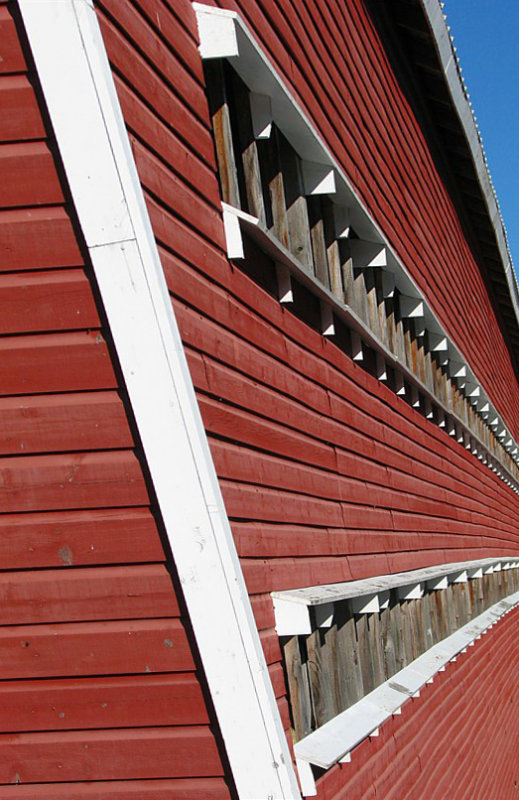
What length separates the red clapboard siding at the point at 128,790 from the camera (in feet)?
10.1

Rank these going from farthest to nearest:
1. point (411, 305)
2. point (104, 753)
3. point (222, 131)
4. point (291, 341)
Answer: point (411, 305)
point (291, 341)
point (222, 131)
point (104, 753)

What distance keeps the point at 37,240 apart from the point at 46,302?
19 centimetres

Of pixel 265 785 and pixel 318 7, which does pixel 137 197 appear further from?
pixel 318 7

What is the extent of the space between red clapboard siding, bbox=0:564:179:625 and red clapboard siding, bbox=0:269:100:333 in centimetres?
77

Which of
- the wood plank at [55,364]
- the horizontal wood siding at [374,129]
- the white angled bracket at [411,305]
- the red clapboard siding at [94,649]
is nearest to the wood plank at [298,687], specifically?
the red clapboard siding at [94,649]

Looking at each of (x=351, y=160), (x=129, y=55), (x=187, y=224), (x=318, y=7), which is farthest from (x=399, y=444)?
(x=129, y=55)

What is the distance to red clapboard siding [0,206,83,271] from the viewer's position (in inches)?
114

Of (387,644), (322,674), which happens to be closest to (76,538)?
(322,674)

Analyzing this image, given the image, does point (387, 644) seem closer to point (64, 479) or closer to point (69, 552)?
point (69, 552)

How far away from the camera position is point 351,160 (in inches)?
228

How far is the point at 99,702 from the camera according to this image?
120 inches

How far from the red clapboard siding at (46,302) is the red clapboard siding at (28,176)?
22 cm

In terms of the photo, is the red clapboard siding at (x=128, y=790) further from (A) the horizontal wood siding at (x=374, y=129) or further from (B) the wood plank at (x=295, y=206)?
(A) the horizontal wood siding at (x=374, y=129)

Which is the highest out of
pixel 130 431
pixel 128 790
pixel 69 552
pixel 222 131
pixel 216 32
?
pixel 216 32
